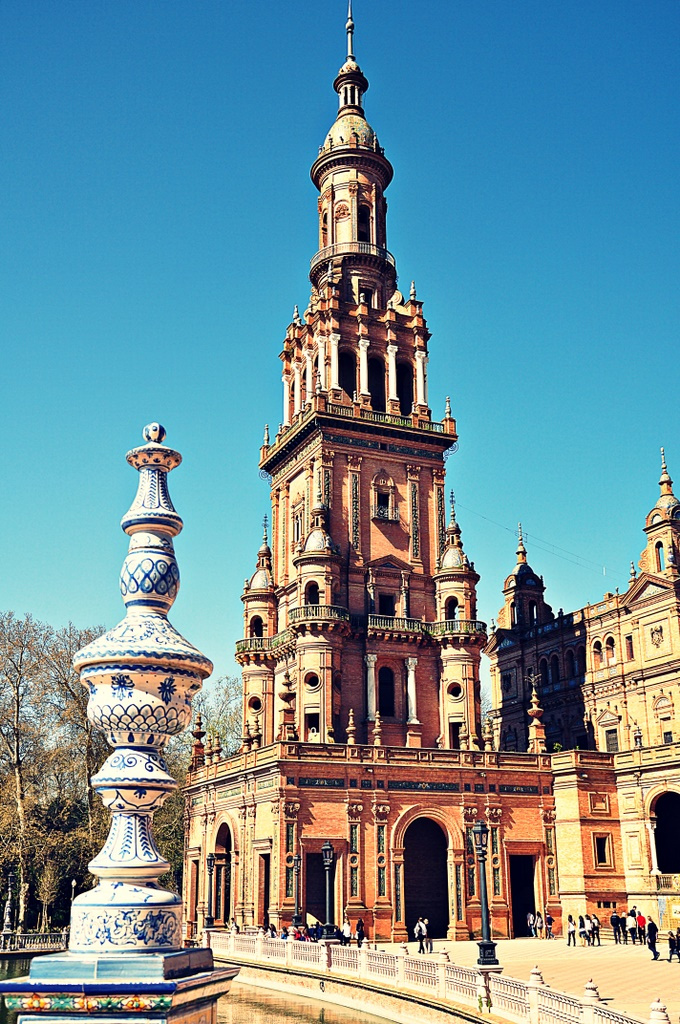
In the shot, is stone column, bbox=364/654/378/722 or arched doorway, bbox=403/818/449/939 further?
stone column, bbox=364/654/378/722

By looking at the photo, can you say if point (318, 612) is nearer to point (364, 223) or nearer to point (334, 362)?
point (334, 362)

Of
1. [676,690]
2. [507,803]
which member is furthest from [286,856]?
[676,690]

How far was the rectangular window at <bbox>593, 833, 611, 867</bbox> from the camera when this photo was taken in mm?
46281

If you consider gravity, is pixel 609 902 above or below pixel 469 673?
below

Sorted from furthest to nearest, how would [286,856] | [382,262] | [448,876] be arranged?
[382,262], [448,876], [286,856]

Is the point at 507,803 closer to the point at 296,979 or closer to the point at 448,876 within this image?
the point at 448,876

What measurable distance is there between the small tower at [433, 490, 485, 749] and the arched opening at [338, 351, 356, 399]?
33.8ft

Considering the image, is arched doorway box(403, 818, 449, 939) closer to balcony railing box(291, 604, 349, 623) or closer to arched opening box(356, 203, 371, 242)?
balcony railing box(291, 604, 349, 623)

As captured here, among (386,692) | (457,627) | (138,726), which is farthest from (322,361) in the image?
(138,726)

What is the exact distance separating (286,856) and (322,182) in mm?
40110

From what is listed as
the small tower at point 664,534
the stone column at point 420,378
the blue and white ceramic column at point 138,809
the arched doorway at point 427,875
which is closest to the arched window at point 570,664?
the small tower at point 664,534

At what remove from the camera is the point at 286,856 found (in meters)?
41.8

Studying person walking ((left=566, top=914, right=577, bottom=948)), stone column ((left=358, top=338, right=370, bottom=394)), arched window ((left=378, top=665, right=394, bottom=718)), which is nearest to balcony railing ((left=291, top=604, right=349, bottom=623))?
arched window ((left=378, top=665, right=394, bottom=718))

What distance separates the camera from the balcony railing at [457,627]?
52188mm
